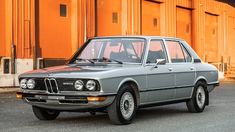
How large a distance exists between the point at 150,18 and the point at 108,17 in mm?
3877

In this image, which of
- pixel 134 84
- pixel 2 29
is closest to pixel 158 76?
pixel 134 84

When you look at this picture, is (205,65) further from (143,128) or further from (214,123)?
(143,128)

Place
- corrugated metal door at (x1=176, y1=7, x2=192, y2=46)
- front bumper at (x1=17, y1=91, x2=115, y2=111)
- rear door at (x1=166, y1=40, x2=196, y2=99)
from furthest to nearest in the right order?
1. corrugated metal door at (x1=176, y1=7, x2=192, y2=46)
2. rear door at (x1=166, y1=40, x2=196, y2=99)
3. front bumper at (x1=17, y1=91, x2=115, y2=111)

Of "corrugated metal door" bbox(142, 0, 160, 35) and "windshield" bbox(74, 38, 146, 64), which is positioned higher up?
"corrugated metal door" bbox(142, 0, 160, 35)

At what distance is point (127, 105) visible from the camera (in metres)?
8.74

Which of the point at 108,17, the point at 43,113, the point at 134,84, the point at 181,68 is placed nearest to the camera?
the point at 134,84

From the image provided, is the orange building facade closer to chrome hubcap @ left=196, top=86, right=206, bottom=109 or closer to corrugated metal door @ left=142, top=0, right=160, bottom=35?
corrugated metal door @ left=142, top=0, right=160, bottom=35

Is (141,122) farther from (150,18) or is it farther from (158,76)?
(150,18)

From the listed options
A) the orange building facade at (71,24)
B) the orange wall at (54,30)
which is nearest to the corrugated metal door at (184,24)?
the orange building facade at (71,24)

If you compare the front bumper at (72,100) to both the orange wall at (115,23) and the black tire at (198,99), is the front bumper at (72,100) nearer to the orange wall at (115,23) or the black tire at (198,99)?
the black tire at (198,99)

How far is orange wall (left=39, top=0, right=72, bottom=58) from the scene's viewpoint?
750 inches

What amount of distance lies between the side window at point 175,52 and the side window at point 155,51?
0.85 feet

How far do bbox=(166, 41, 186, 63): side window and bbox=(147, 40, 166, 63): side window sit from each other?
26 cm

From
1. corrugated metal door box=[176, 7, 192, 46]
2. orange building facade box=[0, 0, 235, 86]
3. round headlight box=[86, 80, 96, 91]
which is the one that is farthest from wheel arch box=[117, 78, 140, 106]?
corrugated metal door box=[176, 7, 192, 46]
